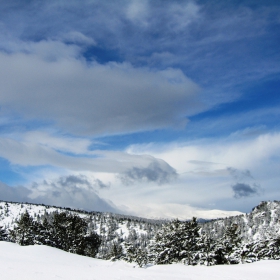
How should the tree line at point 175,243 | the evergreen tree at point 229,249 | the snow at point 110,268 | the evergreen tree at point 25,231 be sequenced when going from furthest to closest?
the evergreen tree at point 25,231 < the tree line at point 175,243 < the evergreen tree at point 229,249 < the snow at point 110,268

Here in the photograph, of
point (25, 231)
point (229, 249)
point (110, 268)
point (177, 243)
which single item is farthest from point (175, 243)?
point (25, 231)

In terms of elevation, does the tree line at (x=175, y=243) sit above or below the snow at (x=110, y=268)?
above

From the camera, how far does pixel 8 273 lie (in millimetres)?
17797

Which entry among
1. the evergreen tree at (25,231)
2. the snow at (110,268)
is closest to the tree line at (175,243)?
the evergreen tree at (25,231)

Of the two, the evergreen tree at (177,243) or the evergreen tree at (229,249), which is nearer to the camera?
the evergreen tree at (229,249)

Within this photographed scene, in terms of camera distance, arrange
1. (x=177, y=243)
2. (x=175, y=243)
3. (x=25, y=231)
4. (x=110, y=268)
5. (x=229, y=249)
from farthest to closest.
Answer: (x=25, y=231) < (x=175, y=243) < (x=177, y=243) < (x=229, y=249) < (x=110, y=268)

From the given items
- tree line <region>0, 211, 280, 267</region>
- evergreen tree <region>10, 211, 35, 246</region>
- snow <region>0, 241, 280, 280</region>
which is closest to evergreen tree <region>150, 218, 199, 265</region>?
tree line <region>0, 211, 280, 267</region>

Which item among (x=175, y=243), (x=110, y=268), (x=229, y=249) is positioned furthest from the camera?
(x=175, y=243)

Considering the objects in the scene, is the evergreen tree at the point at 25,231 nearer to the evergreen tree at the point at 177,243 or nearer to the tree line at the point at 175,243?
the tree line at the point at 175,243

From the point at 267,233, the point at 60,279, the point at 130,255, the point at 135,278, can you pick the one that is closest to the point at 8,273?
the point at 60,279

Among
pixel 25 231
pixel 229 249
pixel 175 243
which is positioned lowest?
pixel 229 249

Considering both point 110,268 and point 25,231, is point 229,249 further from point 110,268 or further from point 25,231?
point 25,231

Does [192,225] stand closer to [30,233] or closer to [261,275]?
[261,275]

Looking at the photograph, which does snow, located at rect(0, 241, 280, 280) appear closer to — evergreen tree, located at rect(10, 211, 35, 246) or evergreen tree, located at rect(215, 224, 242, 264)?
evergreen tree, located at rect(215, 224, 242, 264)
